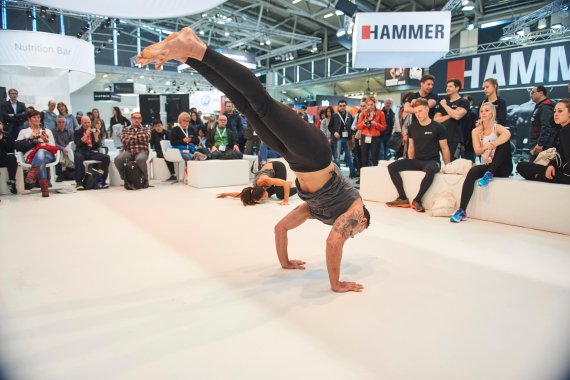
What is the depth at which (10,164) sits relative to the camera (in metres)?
5.44

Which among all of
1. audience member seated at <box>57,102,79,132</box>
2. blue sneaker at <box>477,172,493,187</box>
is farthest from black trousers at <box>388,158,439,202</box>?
audience member seated at <box>57,102,79,132</box>

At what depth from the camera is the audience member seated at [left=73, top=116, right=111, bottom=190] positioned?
6.03 meters

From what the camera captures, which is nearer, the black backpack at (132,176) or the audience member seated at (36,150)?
the audience member seated at (36,150)

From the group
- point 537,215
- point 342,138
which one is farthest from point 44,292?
point 342,138

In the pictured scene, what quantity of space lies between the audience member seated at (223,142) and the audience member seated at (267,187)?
61.2 inches

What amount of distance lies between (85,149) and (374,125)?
4894 mm

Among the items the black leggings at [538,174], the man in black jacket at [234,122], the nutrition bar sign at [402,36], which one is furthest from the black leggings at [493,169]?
the man in black jacket at [234,122]

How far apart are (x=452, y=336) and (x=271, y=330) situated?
29.8 inches

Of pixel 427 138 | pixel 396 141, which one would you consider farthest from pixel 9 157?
pixel 396 141

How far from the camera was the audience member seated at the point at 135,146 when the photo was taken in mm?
6137

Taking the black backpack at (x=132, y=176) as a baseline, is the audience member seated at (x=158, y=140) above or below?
above

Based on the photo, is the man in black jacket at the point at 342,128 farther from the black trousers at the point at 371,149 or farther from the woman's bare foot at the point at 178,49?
the woman's bare foot at the point at 178,49

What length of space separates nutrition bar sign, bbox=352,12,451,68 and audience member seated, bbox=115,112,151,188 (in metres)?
3.97

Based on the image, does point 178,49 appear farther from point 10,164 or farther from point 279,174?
point 10,164
